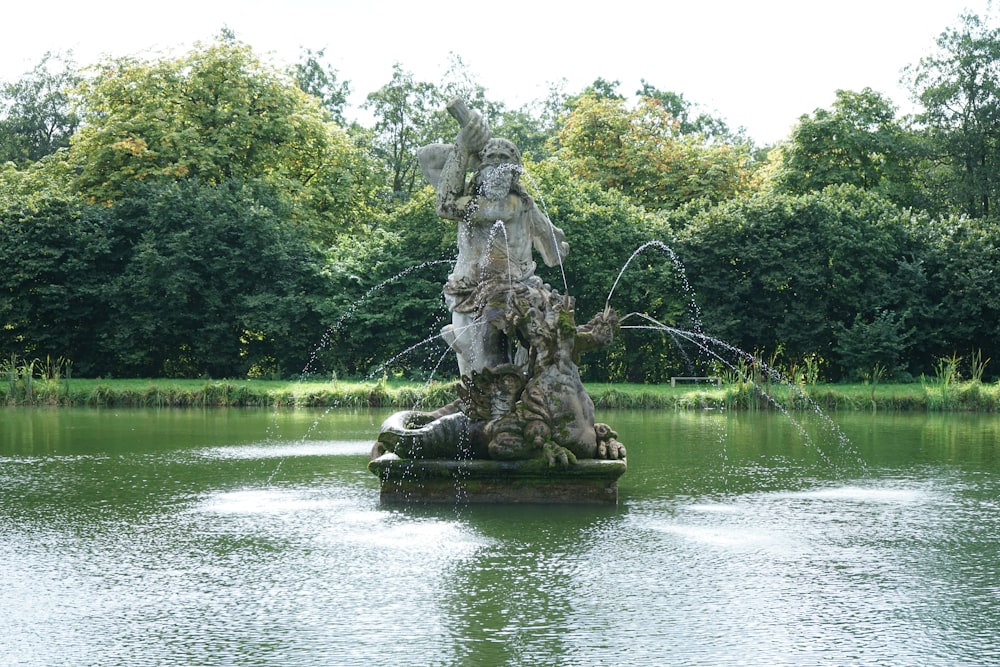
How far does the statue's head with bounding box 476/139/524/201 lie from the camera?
11680mm

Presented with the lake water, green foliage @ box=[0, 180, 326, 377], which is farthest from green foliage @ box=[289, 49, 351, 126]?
the lake water

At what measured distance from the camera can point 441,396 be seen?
2161cm

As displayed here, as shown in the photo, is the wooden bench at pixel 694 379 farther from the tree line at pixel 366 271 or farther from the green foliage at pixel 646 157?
the green foliage at pixel 646 157

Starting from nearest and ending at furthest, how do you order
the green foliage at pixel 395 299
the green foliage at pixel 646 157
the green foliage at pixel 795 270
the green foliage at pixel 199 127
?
the green foliage at pixel 795 270 < the green foliage at pixel 395 299 < the green foliage at pixel 199 127 < the green foliage at pixel 646 157

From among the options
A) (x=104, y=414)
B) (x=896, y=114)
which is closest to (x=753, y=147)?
(x=896, y=114)

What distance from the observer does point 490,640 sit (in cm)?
554

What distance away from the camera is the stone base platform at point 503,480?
377 inches

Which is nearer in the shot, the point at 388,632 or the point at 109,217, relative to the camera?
the point at 388,632

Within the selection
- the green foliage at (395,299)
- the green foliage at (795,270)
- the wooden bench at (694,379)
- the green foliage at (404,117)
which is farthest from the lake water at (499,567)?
the green foliage at (404,117)

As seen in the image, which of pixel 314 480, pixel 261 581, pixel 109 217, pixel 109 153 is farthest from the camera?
pixel 109 153

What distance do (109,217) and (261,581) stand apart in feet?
86.2

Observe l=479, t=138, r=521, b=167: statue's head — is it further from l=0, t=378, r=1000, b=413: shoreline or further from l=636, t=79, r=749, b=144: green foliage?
l=636, t=79, r=749, b=144: green foliage

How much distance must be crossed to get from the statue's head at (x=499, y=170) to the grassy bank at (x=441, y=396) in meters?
9.83

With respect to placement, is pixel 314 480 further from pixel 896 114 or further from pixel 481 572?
pixel 896 114
